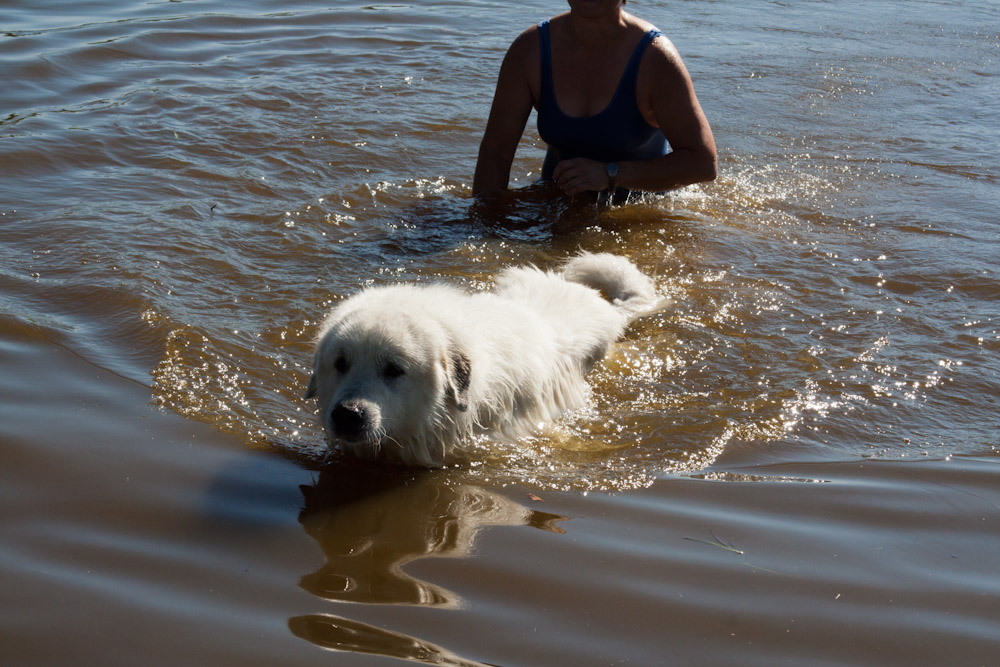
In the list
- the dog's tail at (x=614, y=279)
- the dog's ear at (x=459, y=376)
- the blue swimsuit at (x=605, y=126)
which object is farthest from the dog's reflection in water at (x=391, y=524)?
the blue swimsuit at (x=605, y=126)

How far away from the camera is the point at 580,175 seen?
264 inches

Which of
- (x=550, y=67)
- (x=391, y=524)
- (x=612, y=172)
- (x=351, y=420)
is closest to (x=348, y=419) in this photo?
(x=351, y=420)

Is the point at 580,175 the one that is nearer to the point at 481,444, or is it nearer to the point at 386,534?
the point at 481,444

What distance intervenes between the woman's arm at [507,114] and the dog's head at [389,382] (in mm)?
3207

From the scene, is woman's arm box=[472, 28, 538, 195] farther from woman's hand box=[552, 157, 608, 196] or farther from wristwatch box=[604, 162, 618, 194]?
wristwatch box=[604, 162, 618, 194]

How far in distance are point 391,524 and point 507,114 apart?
4.23 m

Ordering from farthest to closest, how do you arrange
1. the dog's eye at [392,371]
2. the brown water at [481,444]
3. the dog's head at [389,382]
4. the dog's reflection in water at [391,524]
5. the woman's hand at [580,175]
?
the woman's hand at [580,175]
the dog's eye at [392,371]
the dog's head at [389,382]
the dog's reflection in water at [391,524]
the brown water at [481,444]

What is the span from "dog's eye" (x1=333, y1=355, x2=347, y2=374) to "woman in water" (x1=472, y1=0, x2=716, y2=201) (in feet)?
10.0

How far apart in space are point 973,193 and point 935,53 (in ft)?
19.1

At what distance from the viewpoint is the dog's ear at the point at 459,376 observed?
419cm

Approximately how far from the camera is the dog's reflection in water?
10.6 feet

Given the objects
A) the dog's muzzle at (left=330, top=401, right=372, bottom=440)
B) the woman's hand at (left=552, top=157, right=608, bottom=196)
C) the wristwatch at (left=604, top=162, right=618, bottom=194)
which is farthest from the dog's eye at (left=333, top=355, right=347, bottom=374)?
the wristwatch at (left=604, top=162, right=618, bottom=194)

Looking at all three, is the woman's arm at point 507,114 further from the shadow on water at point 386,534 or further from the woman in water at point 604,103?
the shadow on water at point 386,534

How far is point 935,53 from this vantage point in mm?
12625
